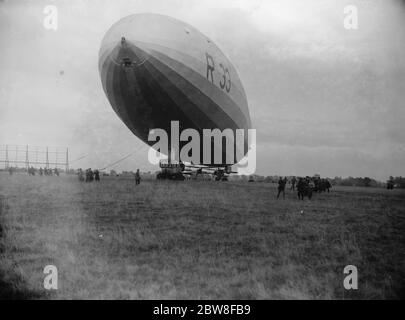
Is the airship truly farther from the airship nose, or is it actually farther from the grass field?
the grass field

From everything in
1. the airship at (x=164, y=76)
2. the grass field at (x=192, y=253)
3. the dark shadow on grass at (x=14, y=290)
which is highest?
the airship at (x=164, y=76)

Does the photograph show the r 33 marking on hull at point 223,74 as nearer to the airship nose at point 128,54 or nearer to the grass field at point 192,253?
the airship nose at point 128,54

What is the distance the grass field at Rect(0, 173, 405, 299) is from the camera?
5711mm

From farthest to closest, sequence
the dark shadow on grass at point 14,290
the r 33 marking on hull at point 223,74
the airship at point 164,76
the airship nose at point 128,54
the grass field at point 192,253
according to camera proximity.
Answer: the r 33 marking on hull at point 223,74 → the airship at point 164,76 → the airship nose at point 128,54 → the grass field at point 192,253 → the dark shadow on grass at point 14,290

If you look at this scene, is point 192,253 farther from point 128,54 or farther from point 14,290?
point 128,54

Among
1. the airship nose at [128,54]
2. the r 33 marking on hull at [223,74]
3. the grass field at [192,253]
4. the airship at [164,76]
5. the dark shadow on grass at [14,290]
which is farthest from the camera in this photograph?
the r 33 marking on hull at [223,74]

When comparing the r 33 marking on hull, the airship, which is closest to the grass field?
the airship

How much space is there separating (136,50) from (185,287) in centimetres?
1167

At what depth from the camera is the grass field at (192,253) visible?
5.71m

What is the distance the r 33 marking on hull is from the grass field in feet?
23.4

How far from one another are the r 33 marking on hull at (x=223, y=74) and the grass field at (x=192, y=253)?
7.13 m

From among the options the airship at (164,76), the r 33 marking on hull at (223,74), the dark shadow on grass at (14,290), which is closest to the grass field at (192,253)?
the dark shadow on grass at (14,290)

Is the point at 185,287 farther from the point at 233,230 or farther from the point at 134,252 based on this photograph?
the point at 233,230

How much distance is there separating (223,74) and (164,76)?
134 inches
